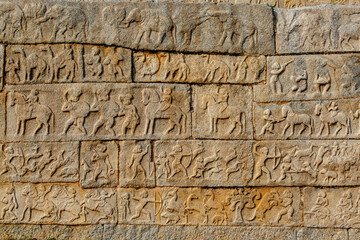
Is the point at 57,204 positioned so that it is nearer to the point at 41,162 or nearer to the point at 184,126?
the point at 41,162

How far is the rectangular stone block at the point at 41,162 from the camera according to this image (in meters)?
5.66

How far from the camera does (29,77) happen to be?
5.67 metres

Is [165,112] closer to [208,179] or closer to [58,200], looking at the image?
[208,179]

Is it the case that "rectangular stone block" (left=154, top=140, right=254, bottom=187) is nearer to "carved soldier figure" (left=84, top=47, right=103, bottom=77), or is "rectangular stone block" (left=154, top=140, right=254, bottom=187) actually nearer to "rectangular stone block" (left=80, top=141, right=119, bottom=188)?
"rectangular stone block" (left=80, top=141, right=119, bottom=188)

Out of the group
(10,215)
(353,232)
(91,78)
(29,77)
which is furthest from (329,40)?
(10,215)

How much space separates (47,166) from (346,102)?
4.00 metres

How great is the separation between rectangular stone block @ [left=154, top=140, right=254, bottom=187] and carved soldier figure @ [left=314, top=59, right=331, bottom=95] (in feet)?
3.87

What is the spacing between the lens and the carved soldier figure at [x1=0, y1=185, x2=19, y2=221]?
5.68 metres

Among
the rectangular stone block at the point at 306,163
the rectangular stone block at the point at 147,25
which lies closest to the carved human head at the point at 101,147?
the rectangular stone block at the point at 147,25

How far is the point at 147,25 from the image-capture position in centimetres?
564

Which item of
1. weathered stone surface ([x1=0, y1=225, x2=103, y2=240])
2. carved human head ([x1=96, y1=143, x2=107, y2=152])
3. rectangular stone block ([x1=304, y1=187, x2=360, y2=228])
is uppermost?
carved human head ([x1=96, y1=143, x2=107, y2=152])

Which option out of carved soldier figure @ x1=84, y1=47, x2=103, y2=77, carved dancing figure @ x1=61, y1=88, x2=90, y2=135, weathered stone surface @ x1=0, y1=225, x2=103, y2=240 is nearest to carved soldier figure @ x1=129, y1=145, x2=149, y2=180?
carved dancing figure @ x1=61, y1=88, x2=90, y2=135

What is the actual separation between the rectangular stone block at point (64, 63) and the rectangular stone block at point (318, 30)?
2091mm

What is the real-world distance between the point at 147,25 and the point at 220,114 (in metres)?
1.50
